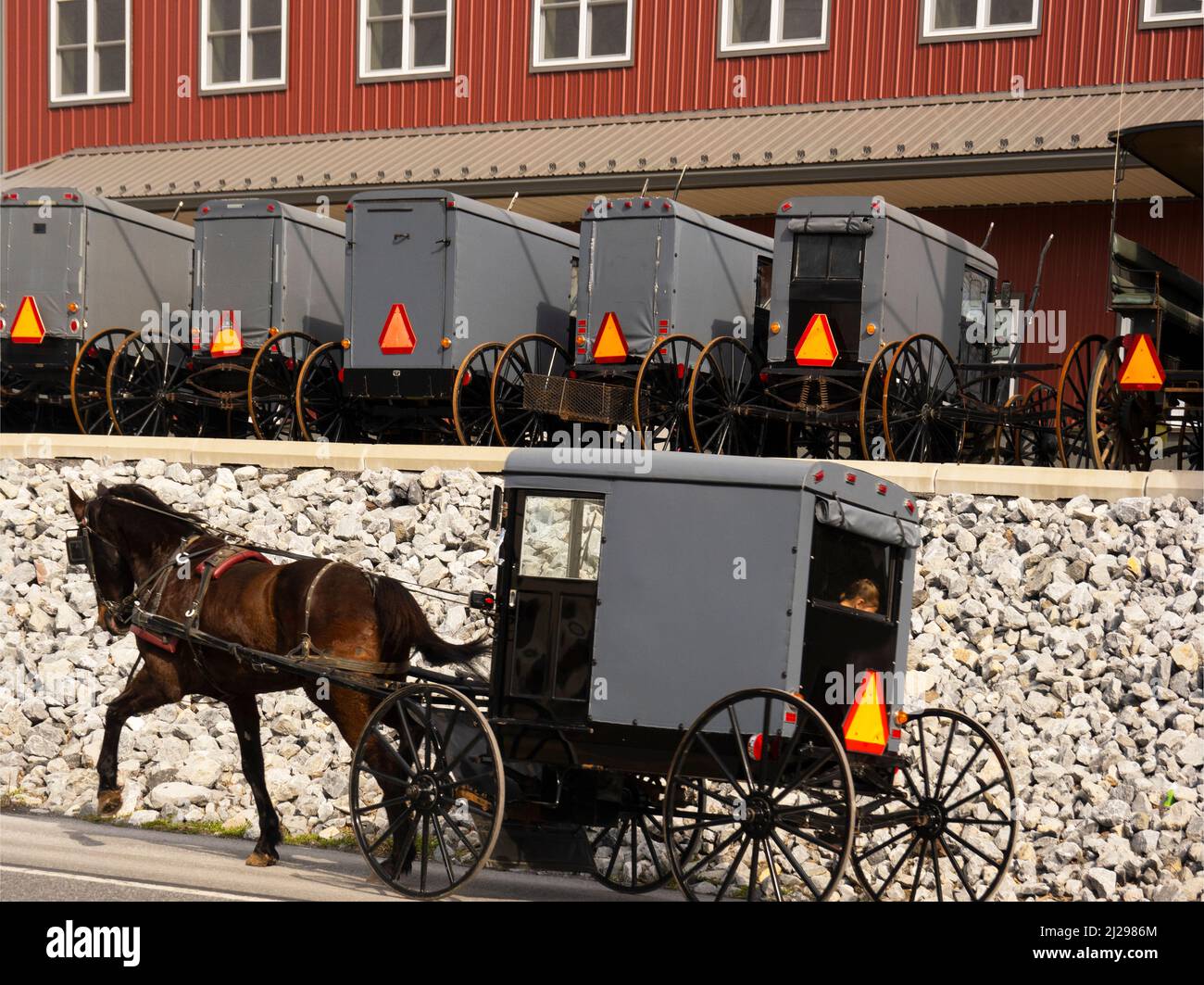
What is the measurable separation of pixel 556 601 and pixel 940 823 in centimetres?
223

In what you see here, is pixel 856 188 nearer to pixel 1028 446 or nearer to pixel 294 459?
pixel 1028 446

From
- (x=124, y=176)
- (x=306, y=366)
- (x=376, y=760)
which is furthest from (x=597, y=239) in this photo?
Answer: (x=124, y=176)

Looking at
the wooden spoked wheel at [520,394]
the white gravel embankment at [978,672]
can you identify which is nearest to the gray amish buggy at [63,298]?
the white gravel embankment at [978,672]

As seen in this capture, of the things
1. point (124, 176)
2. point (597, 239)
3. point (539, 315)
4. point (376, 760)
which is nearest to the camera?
point (376, 760)

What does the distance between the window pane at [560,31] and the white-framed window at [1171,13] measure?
7.55 meters

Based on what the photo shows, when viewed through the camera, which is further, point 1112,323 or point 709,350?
point 1112,323

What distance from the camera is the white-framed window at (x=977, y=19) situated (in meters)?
21.2

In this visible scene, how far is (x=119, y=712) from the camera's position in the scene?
9883 millimetres

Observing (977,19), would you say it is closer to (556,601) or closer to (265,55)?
(265,55)

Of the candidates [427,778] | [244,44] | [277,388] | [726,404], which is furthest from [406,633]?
[244,44]

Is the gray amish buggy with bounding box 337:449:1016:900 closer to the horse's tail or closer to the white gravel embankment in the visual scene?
the horse's tail

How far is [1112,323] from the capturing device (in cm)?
2017

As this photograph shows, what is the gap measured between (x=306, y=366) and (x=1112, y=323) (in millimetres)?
9165

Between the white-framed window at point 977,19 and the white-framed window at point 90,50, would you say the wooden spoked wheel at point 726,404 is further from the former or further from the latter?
the white-framed window at point 90,50
